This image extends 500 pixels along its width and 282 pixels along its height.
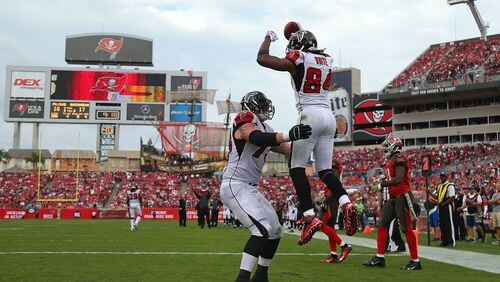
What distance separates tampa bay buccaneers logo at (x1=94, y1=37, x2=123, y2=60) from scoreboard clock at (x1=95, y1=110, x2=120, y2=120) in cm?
869

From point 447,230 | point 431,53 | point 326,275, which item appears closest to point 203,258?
point 326,275

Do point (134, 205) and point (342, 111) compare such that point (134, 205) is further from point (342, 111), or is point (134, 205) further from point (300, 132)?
point (342, 111)

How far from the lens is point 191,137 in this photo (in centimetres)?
7906

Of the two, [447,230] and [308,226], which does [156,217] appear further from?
[308,226]

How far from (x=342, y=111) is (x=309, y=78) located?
76.6m

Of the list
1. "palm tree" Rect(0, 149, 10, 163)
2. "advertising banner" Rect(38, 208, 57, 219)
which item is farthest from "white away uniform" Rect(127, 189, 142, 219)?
"palm tree" Rect(0, 149, 10, 163)

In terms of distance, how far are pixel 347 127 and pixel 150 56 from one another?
30561 mm

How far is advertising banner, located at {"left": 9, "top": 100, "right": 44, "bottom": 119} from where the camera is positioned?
71.1 meters

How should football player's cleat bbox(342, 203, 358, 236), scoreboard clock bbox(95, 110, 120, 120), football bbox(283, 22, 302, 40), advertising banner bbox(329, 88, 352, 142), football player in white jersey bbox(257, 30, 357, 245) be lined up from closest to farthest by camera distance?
football player's cleat bbox(342, 203, 358, 236) < football player in white jersey bbox(257, 30, 357, 245) < football bbox(283, 22, 302, 40) < scoreboard clock bbox(95, 110, 120, 120) < advertising banner bbox(329, 88, 352, 142)

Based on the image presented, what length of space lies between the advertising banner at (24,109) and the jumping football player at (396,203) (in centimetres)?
6813

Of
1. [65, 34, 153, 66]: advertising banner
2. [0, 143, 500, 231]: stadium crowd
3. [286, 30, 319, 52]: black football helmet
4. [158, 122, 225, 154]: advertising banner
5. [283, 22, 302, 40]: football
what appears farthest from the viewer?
[158, 122, 225, 154]: advertising banner

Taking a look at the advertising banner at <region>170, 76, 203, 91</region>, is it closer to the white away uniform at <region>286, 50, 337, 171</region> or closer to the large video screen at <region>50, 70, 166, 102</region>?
the large video screen at <region>50, 70, 166, 102</region>

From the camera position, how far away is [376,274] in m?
8.42

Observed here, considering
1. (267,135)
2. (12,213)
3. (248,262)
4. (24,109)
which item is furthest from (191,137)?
(267,135)
